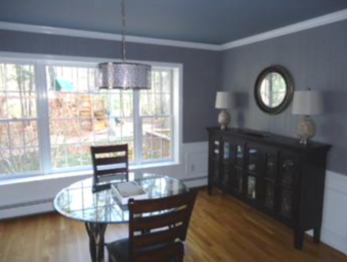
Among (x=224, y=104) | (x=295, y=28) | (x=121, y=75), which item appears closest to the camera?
(x=121, y=75)

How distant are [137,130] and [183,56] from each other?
1.35m

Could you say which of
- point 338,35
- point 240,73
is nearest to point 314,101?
point 338,35

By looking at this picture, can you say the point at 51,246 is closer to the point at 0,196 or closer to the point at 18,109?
the point at 0,196

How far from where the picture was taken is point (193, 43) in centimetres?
417

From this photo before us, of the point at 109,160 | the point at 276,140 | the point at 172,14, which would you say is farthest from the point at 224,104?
the point at 109,160

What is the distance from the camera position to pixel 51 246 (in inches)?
109

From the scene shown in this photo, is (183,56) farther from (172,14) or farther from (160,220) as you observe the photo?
(160,220)

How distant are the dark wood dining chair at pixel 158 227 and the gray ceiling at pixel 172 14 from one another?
1.77 m

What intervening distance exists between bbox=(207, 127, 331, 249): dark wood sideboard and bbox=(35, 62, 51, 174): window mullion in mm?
2398

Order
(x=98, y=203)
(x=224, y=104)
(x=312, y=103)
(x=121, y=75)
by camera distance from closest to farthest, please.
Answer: (x=121, y=75)
(x=98, y=203)
(x=312, y=103)
(x=224, y=104)

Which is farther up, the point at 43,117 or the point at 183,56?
the point at 183,56

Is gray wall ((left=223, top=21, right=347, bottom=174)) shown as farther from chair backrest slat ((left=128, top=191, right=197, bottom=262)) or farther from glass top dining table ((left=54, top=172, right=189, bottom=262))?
chair backrest slat ((left=128, top=191, right=197, bottom=262))

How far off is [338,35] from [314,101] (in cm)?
71

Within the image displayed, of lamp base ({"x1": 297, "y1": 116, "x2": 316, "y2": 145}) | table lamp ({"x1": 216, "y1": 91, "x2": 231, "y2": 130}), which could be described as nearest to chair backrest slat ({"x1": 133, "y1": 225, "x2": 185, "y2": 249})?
lamp base ({"x1": 297, "y1": 116, "x2": 316, "y2": 145})
